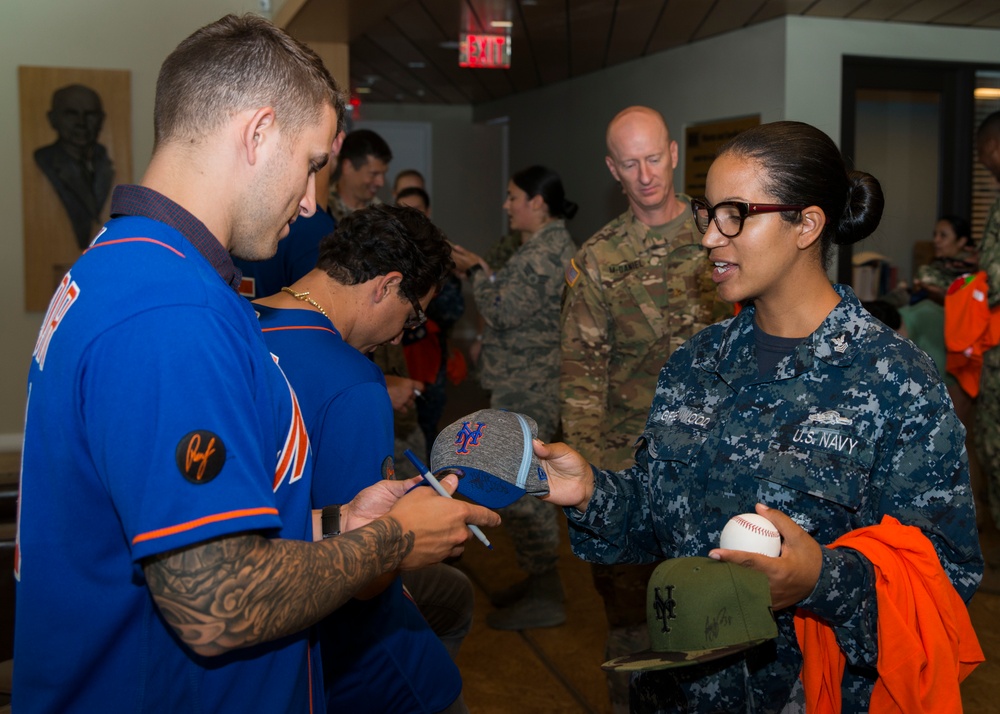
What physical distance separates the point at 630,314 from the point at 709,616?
178cm

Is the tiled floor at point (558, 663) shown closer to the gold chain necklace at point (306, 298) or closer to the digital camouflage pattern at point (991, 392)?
the digital camouflage pattern at point (991, 392)

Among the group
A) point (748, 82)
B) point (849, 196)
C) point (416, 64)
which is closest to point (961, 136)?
point (748, 82)

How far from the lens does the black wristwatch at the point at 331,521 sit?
1483 mm

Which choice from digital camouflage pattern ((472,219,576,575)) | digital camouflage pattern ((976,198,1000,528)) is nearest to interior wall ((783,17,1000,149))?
digital camouflage pattern ((976,198,1000,528))

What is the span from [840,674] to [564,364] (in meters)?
1.67

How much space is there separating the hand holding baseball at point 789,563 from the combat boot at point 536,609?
2.53m

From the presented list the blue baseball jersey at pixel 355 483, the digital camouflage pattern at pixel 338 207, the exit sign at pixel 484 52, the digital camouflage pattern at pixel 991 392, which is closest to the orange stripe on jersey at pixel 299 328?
the blue baseball jersey at pixel 355 483

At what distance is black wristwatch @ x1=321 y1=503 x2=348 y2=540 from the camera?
1.48 m

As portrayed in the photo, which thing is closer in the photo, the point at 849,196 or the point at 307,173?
the point at 307,173

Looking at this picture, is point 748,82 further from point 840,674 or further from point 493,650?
point 840,674

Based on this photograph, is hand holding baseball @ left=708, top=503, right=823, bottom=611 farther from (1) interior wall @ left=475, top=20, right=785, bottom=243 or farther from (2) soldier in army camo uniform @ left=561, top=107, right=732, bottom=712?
(1) interior wall @ left=475, top=20, right=785, bottom=243

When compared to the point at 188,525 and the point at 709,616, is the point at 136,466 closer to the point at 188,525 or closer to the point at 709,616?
the point at 188,525

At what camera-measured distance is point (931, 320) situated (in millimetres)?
4898

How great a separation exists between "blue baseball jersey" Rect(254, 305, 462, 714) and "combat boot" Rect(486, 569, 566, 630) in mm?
1908
